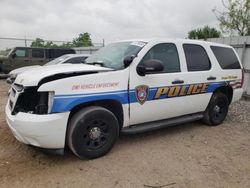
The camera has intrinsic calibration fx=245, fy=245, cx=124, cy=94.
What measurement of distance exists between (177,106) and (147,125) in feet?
2.47

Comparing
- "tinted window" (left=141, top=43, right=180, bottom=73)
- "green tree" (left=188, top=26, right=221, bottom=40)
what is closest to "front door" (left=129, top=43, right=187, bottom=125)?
"tinted window" (left=141, top=43, right=180, bottom=73)

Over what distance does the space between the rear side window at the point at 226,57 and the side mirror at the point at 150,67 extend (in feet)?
6.89

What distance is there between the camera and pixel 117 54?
441 centimetres

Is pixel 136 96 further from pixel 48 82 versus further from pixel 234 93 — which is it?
pixel 234 93

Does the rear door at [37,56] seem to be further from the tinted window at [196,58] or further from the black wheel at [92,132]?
the black wheel at [92,132]

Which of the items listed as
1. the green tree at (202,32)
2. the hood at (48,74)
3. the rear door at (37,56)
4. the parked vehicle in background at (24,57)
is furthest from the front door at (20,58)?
the green tree at (202,32)

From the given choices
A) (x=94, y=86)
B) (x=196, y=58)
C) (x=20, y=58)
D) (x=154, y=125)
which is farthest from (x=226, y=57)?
(x=20, y=58)

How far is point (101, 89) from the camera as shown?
11.9 feet

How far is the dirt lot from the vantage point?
10.4 ft

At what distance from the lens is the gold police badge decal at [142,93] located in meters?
4.00

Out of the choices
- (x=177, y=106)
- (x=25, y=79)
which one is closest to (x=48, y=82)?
(x=25, y=79)

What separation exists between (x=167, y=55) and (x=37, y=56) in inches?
493

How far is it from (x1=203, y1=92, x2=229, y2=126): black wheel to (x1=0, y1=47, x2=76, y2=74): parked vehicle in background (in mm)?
12201

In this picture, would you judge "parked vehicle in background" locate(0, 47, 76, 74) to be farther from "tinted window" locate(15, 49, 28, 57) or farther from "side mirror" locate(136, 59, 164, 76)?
"side mirror" locate(136, 59, 164, 76)
